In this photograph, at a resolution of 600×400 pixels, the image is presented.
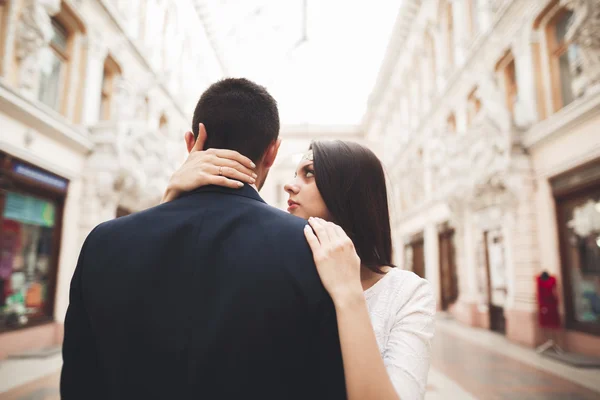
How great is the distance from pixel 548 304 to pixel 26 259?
10.2 m

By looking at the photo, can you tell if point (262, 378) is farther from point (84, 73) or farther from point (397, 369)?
point (84, 73)

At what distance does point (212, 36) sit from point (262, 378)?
50.2 ft

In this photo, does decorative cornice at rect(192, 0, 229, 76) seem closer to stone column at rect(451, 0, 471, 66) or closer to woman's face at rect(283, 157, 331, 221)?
stone column at rect(451, 0, 471, 66)

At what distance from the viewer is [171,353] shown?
3.47 ft

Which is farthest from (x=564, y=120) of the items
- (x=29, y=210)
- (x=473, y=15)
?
(x=29, y=210)

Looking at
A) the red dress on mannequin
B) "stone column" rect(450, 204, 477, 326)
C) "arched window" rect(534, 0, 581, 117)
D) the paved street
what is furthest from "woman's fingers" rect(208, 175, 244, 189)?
"stone column" rect(450, 204, 477, 326)

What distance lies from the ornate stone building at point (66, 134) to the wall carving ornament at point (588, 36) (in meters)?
7.37

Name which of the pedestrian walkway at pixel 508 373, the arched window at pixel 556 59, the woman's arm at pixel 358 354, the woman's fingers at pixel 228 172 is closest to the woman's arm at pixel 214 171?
the woman's fingers at pixel 228 172

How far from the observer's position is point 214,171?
123 centimetres

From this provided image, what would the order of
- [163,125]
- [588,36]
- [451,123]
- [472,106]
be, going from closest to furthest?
1. [588,36]
2. [472,106]
3. [451,123]
4. [163,125]

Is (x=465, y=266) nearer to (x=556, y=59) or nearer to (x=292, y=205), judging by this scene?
(x=556, y=59)

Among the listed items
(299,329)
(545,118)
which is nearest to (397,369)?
(299,329)

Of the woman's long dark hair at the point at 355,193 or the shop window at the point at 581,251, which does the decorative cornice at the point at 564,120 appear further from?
the woman's long dark hair at the point at 355,193

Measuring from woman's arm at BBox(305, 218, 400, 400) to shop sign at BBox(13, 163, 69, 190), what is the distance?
27.0 feet
